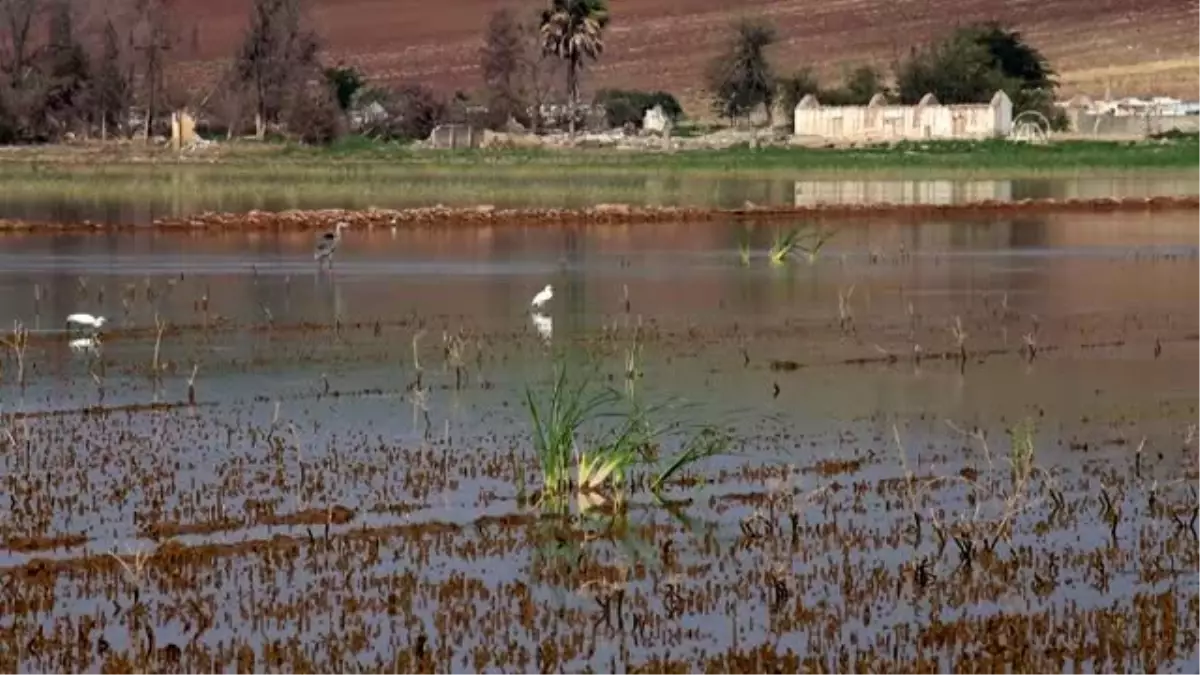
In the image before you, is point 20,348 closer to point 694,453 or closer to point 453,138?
point 694,453

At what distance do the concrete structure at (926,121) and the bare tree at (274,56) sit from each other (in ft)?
78.8

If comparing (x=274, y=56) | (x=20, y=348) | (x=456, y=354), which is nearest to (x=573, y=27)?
(x=274, y=56)

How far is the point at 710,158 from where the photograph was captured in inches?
3135

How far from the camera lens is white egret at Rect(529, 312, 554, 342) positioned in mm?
24984

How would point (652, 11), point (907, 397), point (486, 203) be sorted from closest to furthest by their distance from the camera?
point (907, 397) → point (486, 203) → point (652, 11)

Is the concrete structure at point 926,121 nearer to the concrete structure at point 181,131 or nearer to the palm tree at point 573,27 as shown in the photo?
the palm tree at point 573,27

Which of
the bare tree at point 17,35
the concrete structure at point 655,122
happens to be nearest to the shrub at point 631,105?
the concrete structure at point 655,122

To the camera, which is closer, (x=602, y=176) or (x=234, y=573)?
(x=234, y=573)

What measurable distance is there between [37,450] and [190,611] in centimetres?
537

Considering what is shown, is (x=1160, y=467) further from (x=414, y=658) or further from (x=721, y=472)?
(x=414, y=658)

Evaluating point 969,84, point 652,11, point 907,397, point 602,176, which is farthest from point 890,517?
point 652,11

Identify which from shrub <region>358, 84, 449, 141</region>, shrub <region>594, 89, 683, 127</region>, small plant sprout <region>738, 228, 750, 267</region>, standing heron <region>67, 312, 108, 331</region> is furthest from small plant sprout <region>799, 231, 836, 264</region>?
shrub <region>594, 89, 683, 127</region>

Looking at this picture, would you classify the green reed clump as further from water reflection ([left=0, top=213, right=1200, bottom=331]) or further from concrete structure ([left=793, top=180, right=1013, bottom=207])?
concrete structure ([left=793, top=180, right=1013, bottom=207])

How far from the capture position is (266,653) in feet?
35.6
